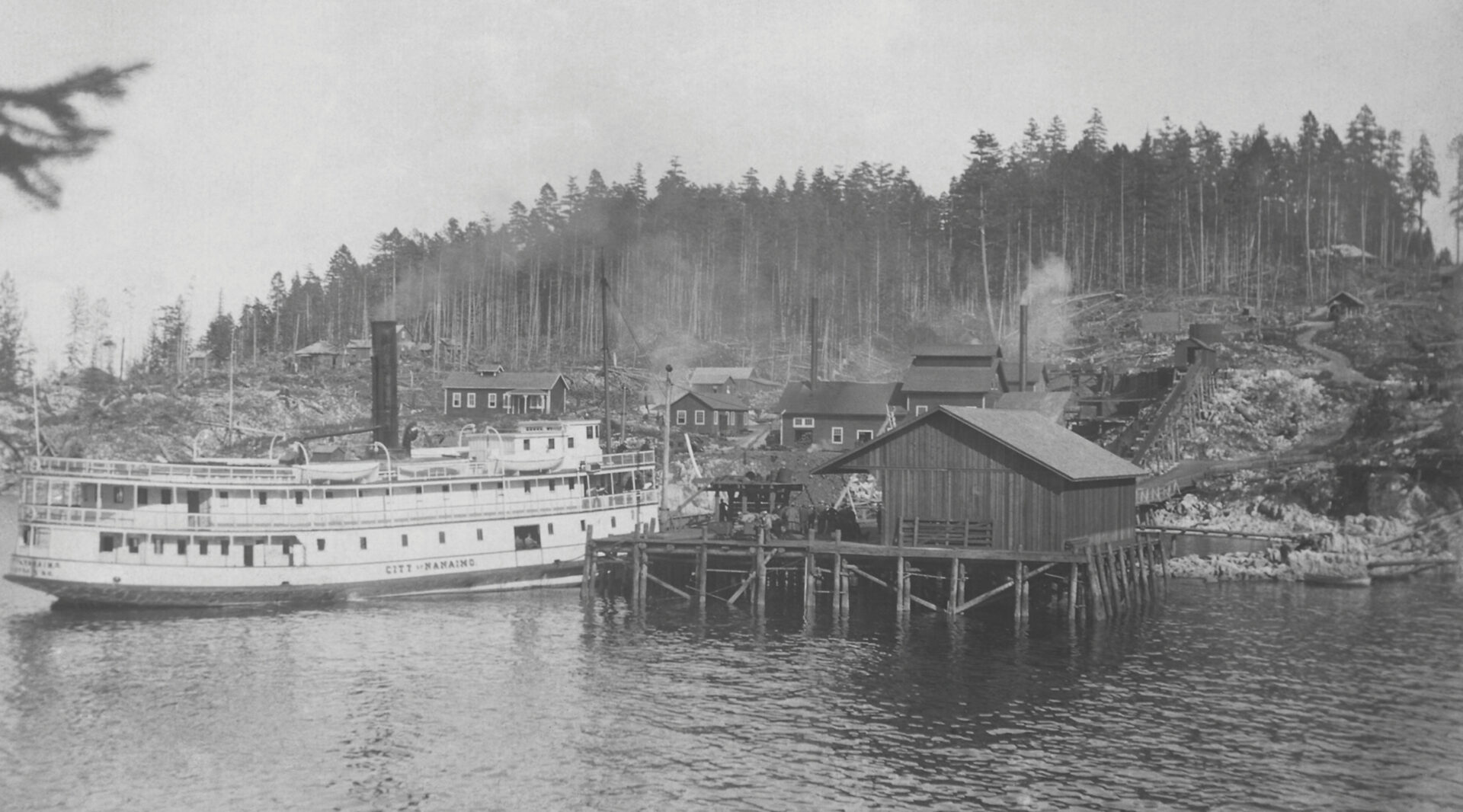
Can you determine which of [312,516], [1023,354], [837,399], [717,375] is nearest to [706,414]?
[717,375]

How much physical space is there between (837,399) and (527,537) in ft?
145

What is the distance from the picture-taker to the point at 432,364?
13338 cm

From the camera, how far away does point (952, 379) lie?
98.7 m

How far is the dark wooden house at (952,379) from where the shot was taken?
96938 millimetres

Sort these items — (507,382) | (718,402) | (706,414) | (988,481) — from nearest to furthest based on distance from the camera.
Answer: (988,481)
(718,402)
(706,414)
(507,382)

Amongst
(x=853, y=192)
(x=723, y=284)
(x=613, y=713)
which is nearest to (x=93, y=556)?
(x=613, y=713)

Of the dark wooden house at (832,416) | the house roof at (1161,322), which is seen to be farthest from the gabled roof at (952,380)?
the house roof at (1161,322)

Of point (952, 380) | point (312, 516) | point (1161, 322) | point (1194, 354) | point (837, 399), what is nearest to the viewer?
point (312, 516)

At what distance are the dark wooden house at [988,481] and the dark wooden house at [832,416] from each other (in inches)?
1732

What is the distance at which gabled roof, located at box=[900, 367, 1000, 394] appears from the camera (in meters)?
97.0

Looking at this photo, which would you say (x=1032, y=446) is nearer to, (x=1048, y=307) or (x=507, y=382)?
(x=507, y=382)

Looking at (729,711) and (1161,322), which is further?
(1161,322)

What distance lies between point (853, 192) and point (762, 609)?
121 m

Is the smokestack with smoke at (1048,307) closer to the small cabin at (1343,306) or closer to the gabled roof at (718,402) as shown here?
the small cabin at (1343,306)
